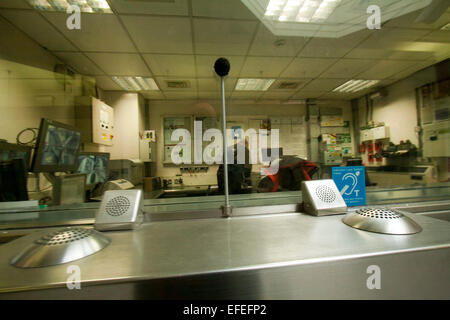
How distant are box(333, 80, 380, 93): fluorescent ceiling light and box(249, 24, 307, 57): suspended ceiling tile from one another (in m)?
1.05

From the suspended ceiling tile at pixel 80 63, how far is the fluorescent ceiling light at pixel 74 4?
0.46 meters

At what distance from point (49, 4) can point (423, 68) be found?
355 cm

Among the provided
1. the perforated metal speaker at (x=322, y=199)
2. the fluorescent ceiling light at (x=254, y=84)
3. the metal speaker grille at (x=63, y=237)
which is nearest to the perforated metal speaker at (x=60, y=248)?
the metal speaker grille at (x=63, y=237)

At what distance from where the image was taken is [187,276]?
27 centimetres

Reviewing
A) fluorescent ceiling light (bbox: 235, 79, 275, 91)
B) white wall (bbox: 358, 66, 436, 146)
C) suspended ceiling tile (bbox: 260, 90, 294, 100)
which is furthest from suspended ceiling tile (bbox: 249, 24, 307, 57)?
white wall (bbox: 358, 66, 436, 146)

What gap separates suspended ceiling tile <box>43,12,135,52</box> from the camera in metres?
1.50

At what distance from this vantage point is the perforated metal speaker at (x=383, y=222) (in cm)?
41

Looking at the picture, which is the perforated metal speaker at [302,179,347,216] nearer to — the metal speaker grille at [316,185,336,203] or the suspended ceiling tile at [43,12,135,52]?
the metal speaker grille at [316,185,336,203]

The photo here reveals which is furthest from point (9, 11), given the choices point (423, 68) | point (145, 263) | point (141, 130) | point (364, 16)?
point (423, 68)

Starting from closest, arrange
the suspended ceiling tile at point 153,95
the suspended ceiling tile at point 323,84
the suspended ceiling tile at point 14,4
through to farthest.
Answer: the suspended ceiling tile at point 14,4, the suspended ceiling tile at point 153,95, the suspended ceiling tile at point 323,84

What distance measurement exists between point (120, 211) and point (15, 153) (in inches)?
28.9

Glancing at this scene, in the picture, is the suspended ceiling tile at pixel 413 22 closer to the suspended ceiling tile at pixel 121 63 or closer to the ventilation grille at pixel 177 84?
the ventilation grille at pixel 177 84

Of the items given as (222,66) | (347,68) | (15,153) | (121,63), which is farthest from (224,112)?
(347,68)

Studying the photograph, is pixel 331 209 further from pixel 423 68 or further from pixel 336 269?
pixel 423 68
